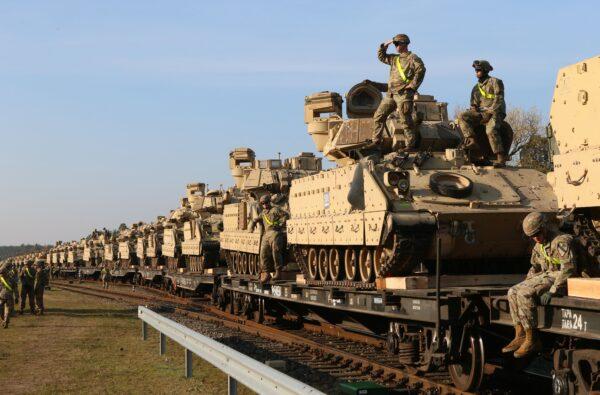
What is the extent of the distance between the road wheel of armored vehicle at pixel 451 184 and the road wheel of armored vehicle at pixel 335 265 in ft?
10.4

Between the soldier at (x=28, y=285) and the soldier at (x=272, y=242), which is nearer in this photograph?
the soldier at (x=272, y=242)

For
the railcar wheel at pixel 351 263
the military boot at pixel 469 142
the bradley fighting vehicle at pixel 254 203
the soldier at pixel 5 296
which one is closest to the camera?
the military boot at pixel 469 142

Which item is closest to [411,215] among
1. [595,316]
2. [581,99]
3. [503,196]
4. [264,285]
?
[503,196]

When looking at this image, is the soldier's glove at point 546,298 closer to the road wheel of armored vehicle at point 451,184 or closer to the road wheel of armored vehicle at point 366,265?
the road wheel of armored vehicle at point 451,184

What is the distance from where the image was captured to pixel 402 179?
524 inches

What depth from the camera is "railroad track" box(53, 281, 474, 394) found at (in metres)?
12.0

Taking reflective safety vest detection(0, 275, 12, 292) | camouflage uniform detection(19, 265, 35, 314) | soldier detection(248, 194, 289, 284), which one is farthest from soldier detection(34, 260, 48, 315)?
soldier detection(248, 194, 289, 284)

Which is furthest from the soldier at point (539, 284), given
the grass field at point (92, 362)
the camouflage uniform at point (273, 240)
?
the camouflage uniform at point (273, 240)

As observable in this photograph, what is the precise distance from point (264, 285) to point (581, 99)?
37.0 ft

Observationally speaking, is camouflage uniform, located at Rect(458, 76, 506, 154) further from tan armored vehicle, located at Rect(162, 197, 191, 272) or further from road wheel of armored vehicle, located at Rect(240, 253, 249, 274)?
tan armored vehicle, located at Rect(162, 197, 191, 272)

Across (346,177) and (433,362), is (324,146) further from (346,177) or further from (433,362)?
(433,362)

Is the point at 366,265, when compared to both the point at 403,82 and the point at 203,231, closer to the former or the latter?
the point at 403,82

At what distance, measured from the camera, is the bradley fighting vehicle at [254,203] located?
24.2 metres

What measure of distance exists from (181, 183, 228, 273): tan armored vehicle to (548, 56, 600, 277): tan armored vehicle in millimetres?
22562
